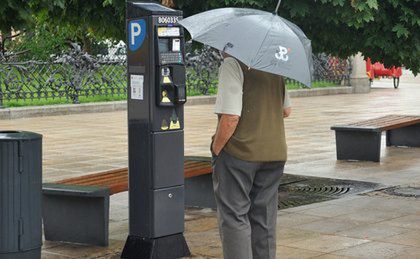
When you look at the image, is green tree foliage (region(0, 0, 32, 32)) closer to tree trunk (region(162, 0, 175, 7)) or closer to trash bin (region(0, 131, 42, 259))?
trash bin (region(0, 131, 42, 259))

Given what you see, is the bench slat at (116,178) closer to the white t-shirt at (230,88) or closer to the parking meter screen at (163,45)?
the parking meter screen at (163,45)

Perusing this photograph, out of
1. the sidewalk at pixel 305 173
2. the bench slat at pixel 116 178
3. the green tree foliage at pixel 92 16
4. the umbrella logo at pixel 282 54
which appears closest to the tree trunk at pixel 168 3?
the green tree foliage at pixel 92 16

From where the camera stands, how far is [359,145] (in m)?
12.3

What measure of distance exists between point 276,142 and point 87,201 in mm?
Answer: 2066

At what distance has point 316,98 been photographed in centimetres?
2648

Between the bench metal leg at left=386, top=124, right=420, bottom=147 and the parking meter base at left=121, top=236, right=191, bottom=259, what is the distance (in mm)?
7989

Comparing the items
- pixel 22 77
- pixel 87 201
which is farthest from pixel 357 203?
pixel 22 77

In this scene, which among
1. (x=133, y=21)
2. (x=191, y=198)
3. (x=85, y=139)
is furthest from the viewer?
(x=85, y=139)

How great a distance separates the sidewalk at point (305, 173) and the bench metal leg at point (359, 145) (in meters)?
0.22

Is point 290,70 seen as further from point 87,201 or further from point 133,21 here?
point 87,201

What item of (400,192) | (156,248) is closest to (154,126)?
(156,248)

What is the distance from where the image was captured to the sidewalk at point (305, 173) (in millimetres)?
7121

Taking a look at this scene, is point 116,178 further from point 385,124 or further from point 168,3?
point 385,124

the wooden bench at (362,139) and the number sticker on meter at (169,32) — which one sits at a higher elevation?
the number sticker on meter at (169,32)
